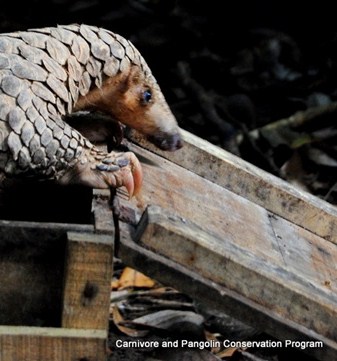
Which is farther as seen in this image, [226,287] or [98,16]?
[98,16]

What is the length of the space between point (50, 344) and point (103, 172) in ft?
1.80

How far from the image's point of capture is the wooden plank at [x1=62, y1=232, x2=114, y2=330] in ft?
7.57

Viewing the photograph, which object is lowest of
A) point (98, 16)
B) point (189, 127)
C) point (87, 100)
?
point (189, 127)

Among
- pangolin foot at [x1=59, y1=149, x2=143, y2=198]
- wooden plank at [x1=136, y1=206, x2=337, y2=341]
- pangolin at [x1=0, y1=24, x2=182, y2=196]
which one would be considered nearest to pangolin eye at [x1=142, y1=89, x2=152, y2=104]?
pangolin at [x1=0, y1=24, x2=182, y2=196]

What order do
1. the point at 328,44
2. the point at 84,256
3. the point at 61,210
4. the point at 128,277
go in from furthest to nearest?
the point at 328,44 → the point at 128,277 → the point at 61,210 → the point at 84,256

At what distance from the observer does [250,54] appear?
7.10 metres

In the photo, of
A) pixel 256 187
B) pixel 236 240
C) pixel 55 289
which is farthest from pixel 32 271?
pixel 256 187

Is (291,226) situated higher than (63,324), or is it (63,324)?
(63,324)

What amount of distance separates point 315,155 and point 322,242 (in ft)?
9.08

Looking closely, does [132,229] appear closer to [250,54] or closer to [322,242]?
[322,242]

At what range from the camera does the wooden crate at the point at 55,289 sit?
2.33 m

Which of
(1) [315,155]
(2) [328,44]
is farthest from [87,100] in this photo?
(2) [328,44]

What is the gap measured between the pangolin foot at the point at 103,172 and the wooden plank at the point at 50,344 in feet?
1.57

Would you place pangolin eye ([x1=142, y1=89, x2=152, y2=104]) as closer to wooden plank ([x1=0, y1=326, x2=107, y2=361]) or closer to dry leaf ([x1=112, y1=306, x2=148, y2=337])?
wooden plank ([x1=0, y1=326, x2=107, y2=361])
